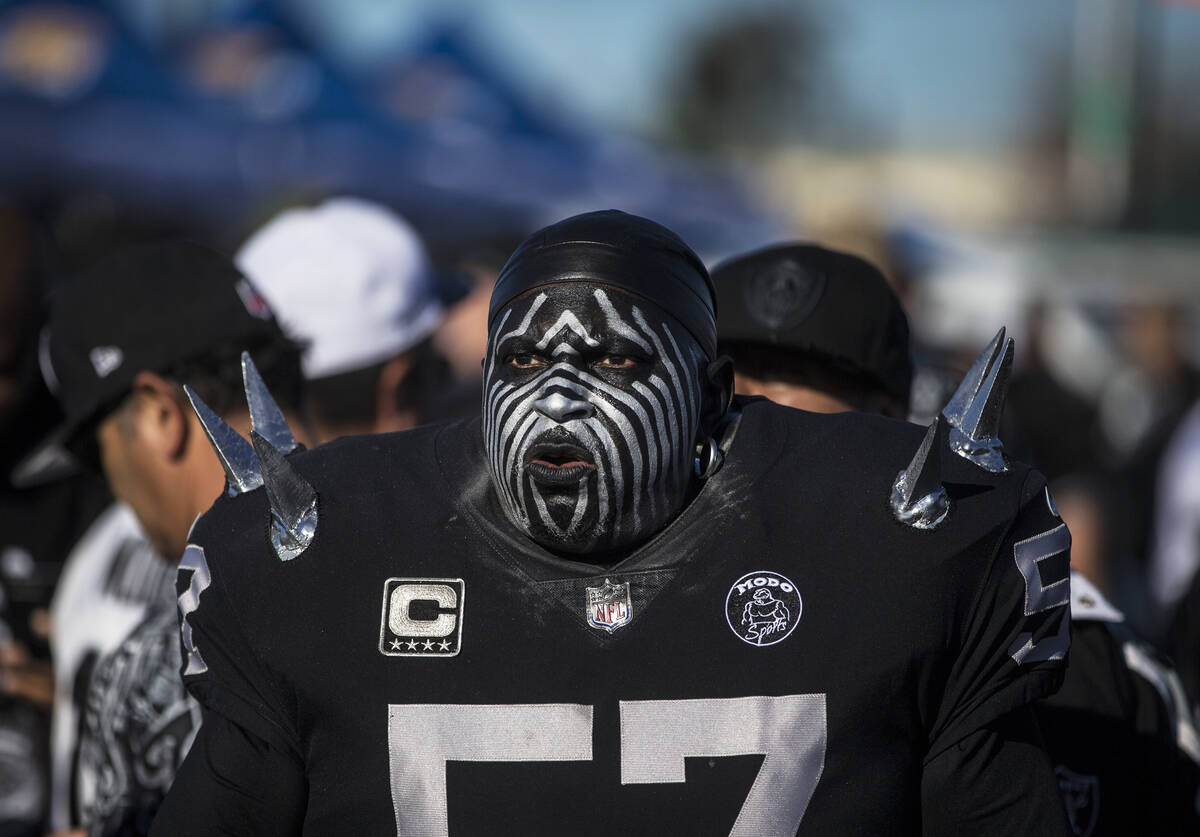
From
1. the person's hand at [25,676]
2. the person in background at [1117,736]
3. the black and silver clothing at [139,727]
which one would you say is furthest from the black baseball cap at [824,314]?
the person's hand at [25,676]

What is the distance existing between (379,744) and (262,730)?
169 mm

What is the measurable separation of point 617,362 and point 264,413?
57cm

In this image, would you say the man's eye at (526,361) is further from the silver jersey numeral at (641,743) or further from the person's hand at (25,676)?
the person's hand at (25,676)

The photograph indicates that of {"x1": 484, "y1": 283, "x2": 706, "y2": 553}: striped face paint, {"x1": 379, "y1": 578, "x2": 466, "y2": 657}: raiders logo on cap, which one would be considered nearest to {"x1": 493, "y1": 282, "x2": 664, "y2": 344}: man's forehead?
{"x1": 484, "y1": 283, "x2": 706, "y2": 553}: striped face paint

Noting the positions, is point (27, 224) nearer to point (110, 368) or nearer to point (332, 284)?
point (332, 284)

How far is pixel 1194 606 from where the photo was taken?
3385 millimetres

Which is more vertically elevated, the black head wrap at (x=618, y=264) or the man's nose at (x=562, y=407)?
the black head wrap at (x=618, y=264)

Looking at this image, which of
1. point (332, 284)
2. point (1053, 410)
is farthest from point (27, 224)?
point (1053, 410)

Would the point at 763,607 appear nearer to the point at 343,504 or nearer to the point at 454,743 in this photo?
the point at 454,743

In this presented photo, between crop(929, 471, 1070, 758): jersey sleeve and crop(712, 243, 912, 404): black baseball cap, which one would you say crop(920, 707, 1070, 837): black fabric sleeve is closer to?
crop(929, 471, 1070, 758): jersey sleeve

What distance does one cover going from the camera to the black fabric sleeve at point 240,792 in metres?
1.95

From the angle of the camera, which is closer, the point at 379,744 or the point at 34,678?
the point at 379,744

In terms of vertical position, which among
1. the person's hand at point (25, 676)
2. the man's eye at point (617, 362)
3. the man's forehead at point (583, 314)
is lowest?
the person's hand at point (25, 676)

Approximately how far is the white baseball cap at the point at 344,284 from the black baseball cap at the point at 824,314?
3.39 feet
